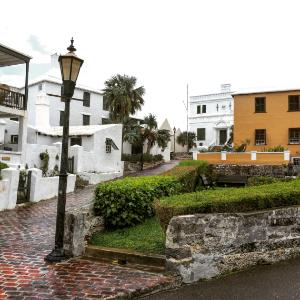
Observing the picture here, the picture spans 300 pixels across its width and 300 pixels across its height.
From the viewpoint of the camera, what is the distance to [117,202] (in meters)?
8.54

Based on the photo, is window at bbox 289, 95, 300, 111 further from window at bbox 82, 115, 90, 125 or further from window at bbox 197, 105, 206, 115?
window at bbox 82, 115, 90, 125

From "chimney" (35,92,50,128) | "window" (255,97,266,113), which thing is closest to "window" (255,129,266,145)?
"window" (255,97,266,113)

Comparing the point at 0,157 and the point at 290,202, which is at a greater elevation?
the point at 0,157

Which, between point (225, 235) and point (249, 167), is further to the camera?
point (249, 167)

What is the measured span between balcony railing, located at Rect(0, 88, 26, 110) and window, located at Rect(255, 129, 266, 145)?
1947cm

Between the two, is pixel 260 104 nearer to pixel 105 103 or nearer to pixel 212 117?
pixel 105 103

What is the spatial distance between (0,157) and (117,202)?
482 inches

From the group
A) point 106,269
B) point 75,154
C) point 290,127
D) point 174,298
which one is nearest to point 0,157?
point 75,154

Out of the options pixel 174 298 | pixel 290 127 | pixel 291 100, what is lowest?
pixel 174 298

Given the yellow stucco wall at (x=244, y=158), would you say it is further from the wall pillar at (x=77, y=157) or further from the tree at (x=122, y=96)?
the wall pillar at (x=77, y=157)

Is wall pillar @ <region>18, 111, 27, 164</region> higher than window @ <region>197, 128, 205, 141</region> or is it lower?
lower

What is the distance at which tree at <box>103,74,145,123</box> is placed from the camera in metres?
34.1

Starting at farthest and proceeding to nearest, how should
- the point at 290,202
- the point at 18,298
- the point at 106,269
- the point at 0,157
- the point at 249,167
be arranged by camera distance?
1. the point at 249,167
2. the point at 0,157
3. the point at 290,202
4. the point at 106,269
5. the point at 18,298

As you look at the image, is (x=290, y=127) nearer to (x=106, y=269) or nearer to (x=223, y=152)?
(x=223, y=152)
